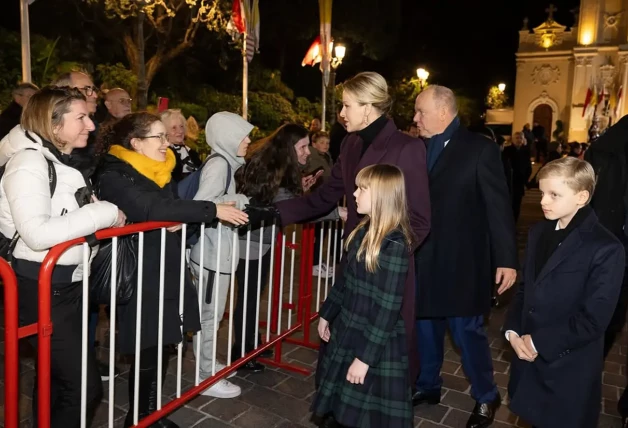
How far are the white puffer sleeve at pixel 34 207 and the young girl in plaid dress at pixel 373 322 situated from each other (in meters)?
1.35

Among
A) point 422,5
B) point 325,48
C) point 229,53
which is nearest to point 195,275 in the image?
point 325,48

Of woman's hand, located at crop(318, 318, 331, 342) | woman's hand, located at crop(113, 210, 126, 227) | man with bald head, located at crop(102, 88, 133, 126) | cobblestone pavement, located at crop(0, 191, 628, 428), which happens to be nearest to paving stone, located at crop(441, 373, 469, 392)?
cobblestone pavement, located at crop(0, 191, 628, 428)

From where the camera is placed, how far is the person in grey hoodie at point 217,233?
391 centimetres

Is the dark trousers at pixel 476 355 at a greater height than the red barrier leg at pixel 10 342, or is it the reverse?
the red barrier leg at pixel 10 342

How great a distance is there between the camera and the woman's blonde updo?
127 inches

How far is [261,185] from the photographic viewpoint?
14.0ft

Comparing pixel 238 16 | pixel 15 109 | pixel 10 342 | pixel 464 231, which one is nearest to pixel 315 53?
pixel 238 16

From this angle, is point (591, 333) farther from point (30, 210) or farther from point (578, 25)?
point (578, 25)

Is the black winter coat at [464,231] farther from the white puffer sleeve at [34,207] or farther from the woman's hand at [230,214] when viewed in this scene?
the white puffer sleeve at [34,207]

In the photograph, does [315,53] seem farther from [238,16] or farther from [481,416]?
[481,416]

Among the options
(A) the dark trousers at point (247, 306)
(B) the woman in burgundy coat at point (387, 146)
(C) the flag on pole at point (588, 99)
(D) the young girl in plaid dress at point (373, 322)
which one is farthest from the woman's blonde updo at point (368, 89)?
(C) the flag on pole at point (588, 99)

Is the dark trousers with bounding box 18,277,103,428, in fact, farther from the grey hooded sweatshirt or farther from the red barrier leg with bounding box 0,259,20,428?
the grey hooded sweatshirt

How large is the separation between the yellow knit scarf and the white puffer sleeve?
587 mm

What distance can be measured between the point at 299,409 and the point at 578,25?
137ft
